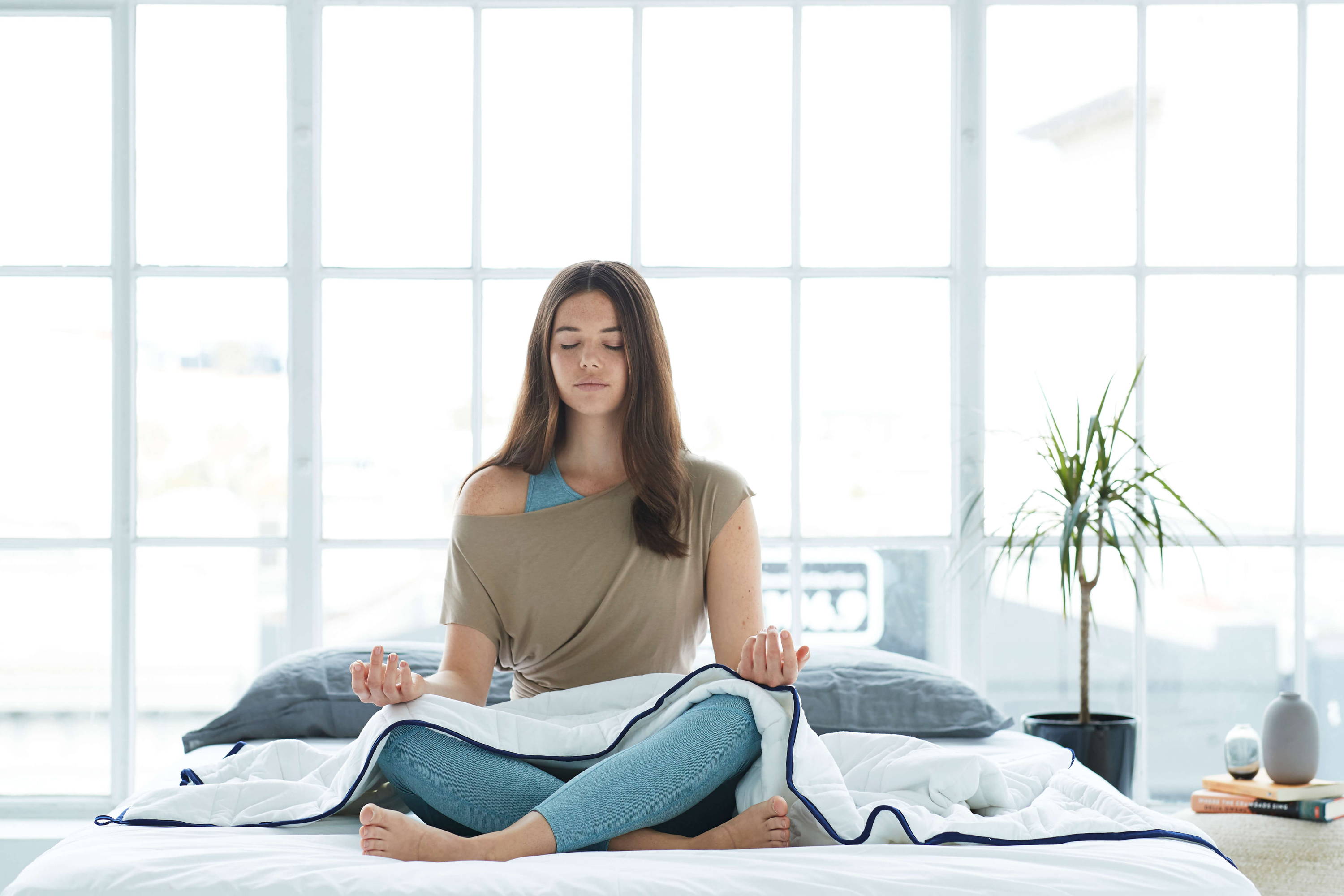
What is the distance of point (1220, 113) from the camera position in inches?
128

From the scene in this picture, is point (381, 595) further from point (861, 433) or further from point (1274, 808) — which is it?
point (1274, 808)

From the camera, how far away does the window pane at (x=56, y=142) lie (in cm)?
325

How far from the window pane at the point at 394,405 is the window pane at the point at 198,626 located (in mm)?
252

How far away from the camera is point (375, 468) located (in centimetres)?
327

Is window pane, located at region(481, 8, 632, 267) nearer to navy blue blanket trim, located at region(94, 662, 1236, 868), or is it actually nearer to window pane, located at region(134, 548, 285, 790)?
window pane, located at region(134, 548, 285, 790)

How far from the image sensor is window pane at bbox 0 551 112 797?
3260mm

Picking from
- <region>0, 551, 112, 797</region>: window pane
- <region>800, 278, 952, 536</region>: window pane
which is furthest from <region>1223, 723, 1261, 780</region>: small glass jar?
<region>0, 551, 112, 797</region>: window pane

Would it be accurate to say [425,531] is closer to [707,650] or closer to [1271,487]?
[707,650]

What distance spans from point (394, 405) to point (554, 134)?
2.85 ft

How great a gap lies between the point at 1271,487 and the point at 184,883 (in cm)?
292

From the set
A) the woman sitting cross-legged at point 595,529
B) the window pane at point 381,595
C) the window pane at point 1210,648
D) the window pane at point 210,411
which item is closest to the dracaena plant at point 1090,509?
the window pane at point 1210,648

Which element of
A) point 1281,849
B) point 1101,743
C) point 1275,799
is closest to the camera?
point 1281,849

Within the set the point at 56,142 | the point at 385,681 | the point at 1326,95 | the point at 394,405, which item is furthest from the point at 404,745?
the point at 1326,95

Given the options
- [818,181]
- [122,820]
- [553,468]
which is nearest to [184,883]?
[122,820]
